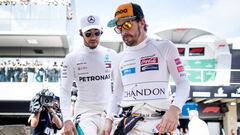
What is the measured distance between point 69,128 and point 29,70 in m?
17.0

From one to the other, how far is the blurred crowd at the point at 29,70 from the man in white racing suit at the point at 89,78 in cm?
1563

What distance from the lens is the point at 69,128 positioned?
344 cm

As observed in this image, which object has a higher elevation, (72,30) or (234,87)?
(72,30)

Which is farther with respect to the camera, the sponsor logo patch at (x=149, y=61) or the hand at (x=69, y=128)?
the hand at (x=69, y=128)

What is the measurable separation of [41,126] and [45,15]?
20568 mm

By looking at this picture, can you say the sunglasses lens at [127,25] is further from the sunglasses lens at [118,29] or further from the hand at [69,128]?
the hand at [69,128]

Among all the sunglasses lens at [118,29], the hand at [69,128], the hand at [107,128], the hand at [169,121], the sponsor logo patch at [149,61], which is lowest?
the hand at [69,128]

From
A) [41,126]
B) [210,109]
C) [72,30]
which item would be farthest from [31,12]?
[41,126]

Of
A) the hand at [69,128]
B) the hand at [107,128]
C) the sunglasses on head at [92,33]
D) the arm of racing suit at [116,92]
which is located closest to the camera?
the hand at [107,128]

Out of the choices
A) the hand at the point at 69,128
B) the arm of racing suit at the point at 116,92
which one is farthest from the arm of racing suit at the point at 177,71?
the hand at the point at 69,128

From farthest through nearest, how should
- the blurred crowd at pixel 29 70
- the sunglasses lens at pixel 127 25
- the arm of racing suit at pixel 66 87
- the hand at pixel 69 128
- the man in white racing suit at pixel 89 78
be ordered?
1. the blurred crowd at pixel 29 70
2. the man in white racing suit at pixel 89 78
3. the arm of racing suit at pixel 66 87
4. the hand at pixel 69 128
5. the sunglasses lens at pixel 127 25

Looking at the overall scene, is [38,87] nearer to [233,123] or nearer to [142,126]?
[233,123]

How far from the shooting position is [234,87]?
17500mm

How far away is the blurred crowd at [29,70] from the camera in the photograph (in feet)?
63.7
